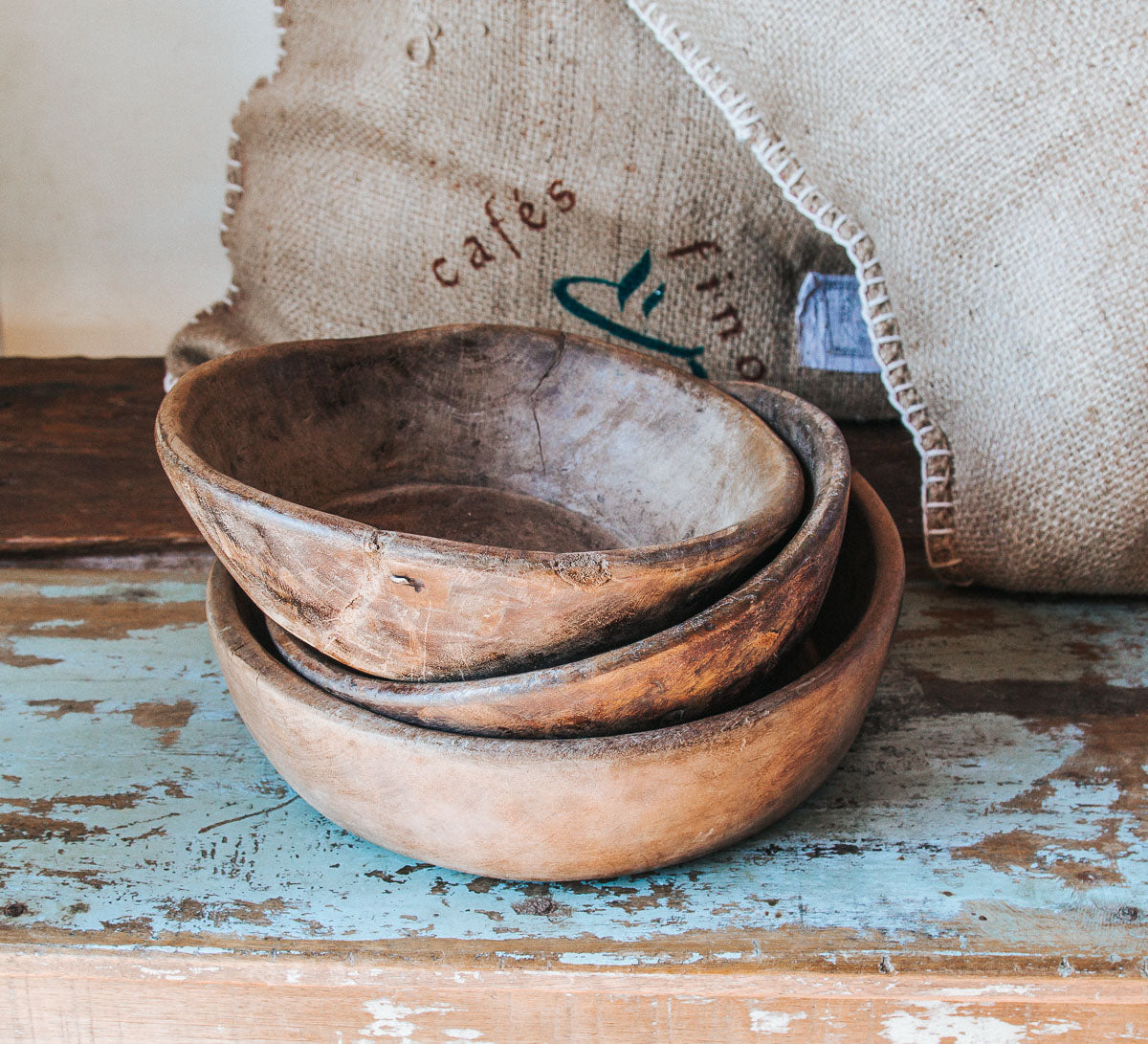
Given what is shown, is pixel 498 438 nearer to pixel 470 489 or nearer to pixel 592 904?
pixel 470 489

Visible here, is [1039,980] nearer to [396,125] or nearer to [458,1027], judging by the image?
[458,1027]

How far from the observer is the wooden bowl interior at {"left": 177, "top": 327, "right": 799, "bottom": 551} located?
28.1 inches

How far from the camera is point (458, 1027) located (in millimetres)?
552

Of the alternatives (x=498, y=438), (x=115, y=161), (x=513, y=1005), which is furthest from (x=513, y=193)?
(x=115, y=161)

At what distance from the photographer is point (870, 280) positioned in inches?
30.5

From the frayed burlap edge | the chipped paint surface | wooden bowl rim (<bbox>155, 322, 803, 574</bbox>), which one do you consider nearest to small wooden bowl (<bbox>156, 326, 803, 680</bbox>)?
wooden bowl rim (<bbox>155, 322, 803, 574</bbox>)

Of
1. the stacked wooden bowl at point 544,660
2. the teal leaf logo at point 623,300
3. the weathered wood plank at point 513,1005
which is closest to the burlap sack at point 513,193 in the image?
the teal leaf logo at point 623,300

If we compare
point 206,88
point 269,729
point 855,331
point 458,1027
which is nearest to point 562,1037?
point 458,1027

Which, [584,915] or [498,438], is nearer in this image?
[584,915]

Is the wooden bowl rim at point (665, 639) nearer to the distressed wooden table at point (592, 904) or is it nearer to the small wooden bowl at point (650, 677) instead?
the small wooden bowl at point (650, 677)

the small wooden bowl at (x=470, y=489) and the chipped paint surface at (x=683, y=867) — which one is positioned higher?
the small wooden bowl at (x=470, y=489)

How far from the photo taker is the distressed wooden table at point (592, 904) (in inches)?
20.9

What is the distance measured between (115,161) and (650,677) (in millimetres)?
1249

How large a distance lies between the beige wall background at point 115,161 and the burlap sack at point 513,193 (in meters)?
0.50
